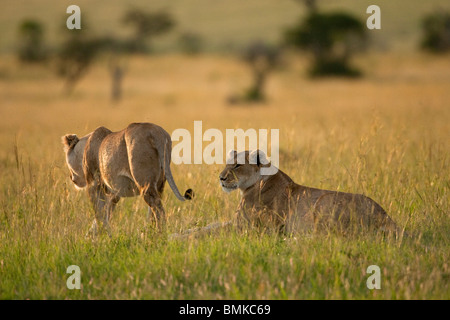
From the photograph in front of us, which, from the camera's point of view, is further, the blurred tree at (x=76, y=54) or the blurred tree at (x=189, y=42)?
the blurred tree at (x=189, y=42)

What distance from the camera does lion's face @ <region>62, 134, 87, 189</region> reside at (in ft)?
20.5

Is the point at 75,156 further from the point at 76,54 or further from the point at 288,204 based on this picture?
the point at 76,54

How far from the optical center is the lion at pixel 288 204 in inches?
204

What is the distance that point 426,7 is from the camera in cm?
8025

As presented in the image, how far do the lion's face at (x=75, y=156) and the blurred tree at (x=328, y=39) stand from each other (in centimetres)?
3315

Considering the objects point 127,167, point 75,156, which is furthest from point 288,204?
point 75,156

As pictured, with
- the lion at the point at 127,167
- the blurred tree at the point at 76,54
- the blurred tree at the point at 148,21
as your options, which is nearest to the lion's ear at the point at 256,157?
the lion at the point at 127,167

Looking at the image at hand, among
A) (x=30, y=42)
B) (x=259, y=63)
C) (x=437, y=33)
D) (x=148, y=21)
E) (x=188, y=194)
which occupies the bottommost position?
(x=188, y=194)

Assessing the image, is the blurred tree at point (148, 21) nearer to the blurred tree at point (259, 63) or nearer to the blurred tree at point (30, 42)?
the blurred tree at point (259, 63)

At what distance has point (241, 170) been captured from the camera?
570 cm

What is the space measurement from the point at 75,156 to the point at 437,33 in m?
45.8

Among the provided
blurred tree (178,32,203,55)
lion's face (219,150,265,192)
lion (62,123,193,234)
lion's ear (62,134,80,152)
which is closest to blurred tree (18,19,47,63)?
blurred tree (178,32,203,55)

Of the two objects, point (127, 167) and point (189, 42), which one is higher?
point (189, 42)
